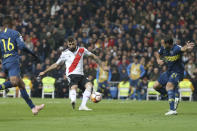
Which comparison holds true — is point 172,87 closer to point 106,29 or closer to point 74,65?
point 74,65

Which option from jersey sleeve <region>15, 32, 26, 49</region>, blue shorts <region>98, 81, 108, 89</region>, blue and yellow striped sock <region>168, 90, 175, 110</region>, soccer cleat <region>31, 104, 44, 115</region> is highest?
jersey sleeve <region>15, 32, 26, 49</region>

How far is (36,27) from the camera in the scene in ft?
102

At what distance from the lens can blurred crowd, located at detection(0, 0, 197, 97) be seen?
1097 inches

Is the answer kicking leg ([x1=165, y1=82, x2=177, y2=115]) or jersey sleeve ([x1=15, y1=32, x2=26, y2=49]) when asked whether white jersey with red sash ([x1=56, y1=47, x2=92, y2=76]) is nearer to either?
kicking leg ([x1=165, y1=82, x2=177, y2=115])

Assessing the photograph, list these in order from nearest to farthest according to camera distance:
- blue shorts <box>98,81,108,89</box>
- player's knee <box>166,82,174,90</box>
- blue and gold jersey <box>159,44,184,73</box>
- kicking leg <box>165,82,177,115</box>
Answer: kicking leg <box>165,82,177,115</box>, player's knee <box>166,82,174,90</box>, blue and gold jersey <box>159,44,184,73</box>, blue shorts <box>98,81,108,89</box>

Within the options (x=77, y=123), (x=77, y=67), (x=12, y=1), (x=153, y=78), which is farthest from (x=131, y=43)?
(x=77, y=123)

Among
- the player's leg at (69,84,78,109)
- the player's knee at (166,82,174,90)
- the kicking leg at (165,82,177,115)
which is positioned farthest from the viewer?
the player's leg at (69,84,78,109)

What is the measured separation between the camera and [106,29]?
30.5 metres

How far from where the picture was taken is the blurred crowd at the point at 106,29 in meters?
27.9

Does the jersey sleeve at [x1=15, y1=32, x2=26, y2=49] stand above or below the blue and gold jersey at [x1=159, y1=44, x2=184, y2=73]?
above

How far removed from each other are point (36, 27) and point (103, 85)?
22.0 ft

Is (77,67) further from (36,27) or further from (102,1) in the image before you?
(102,1)

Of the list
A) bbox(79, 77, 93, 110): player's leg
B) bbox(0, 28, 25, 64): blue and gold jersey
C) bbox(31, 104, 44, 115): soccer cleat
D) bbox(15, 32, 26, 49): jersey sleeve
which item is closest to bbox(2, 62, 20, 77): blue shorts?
bbox(0, 28, 25, 64): blue and gold jersey

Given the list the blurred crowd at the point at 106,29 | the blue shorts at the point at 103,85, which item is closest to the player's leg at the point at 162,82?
the blurred crowd at the point at 106,29
